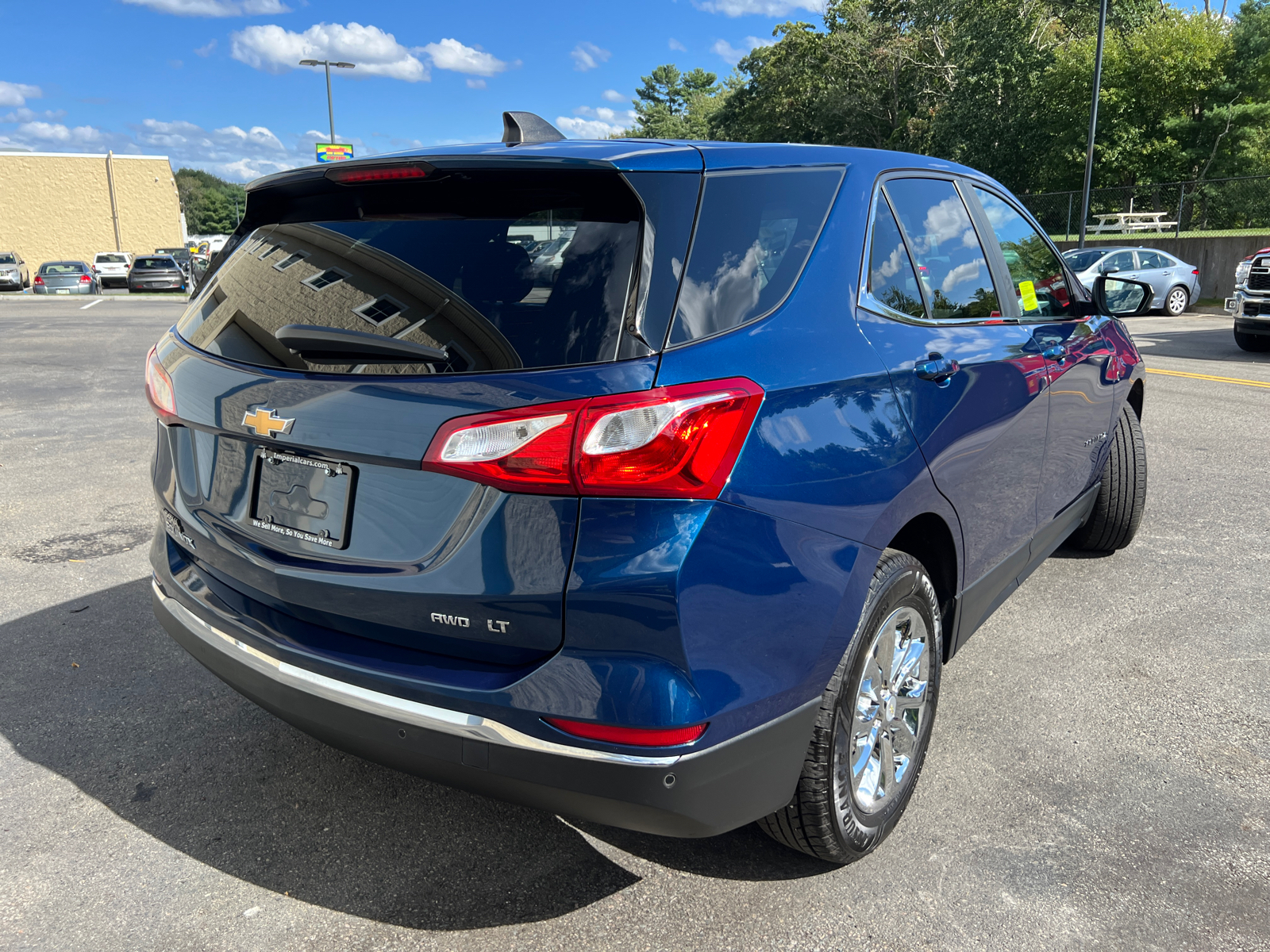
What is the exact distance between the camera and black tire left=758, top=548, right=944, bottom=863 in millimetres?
2279

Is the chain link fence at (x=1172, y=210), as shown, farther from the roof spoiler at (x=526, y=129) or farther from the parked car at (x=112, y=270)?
the parked car at (x=112, y=270)

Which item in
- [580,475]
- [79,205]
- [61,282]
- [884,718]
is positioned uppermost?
[79,205]

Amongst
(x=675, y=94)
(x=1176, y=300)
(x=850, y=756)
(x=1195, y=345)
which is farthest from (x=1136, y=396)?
(x=675, y=94)

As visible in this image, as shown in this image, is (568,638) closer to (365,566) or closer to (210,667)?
(365,566)

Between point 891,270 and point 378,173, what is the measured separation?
4.53ft

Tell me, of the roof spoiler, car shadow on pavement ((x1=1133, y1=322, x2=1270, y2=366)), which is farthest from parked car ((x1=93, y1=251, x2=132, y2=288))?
the roof spoiler

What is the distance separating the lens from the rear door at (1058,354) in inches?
141

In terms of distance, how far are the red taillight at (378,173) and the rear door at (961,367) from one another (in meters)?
1.13

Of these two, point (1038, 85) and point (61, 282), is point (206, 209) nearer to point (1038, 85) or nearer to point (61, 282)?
point (61, 282)

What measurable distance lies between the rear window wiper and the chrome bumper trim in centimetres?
71

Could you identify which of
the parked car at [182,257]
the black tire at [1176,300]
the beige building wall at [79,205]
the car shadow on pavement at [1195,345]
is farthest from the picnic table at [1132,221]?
the beige building wall at [79,205]

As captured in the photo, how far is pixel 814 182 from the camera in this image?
2.47 metres

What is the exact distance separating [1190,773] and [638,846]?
1769 mm

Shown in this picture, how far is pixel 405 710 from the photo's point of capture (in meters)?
2.02
